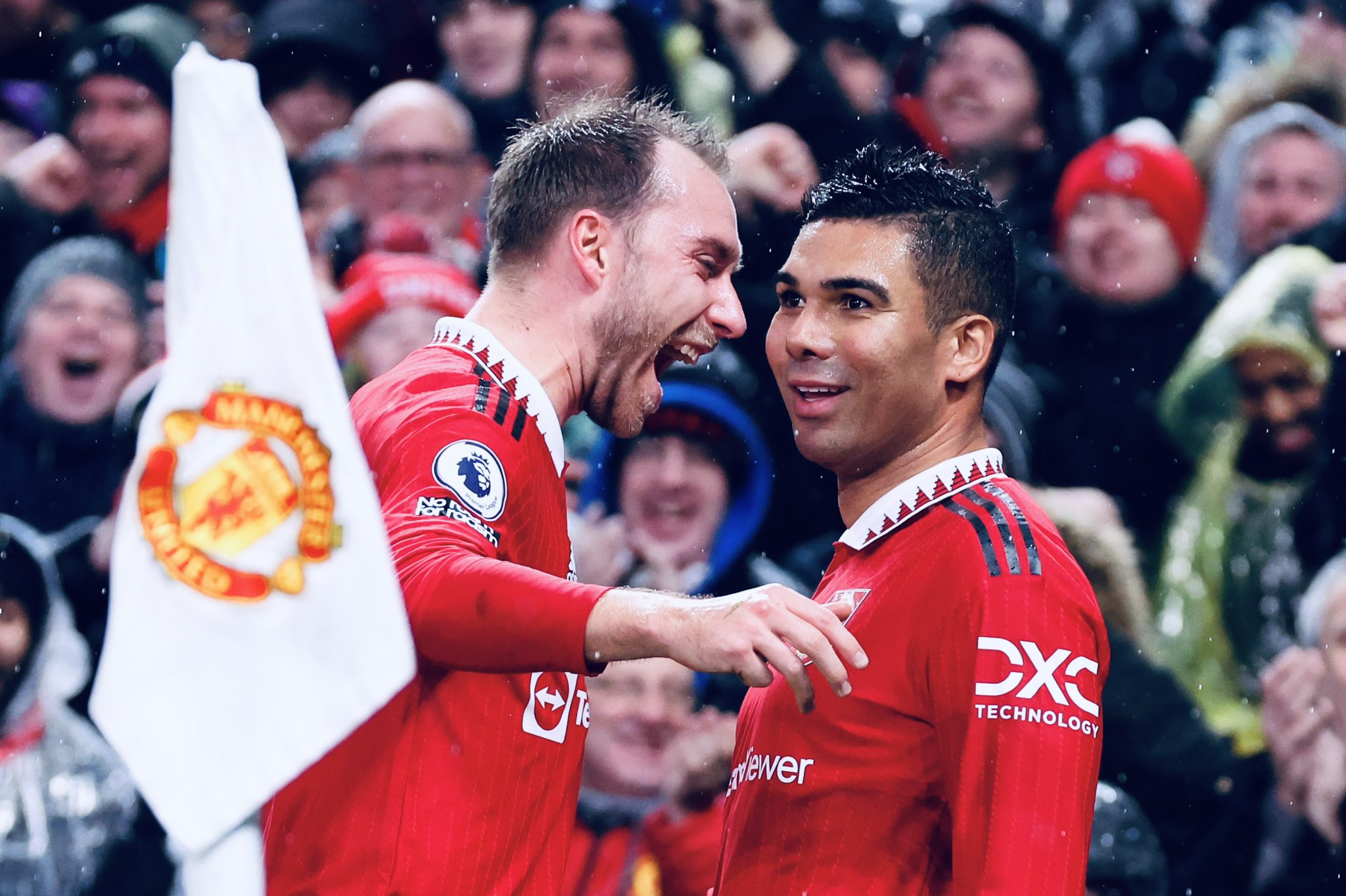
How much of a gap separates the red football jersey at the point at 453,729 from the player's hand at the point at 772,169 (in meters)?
2.53

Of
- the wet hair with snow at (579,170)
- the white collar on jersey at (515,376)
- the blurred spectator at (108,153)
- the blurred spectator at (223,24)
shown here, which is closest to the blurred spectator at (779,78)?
the blurred spectator at (223,24)

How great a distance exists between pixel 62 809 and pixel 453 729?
2722 millimetres

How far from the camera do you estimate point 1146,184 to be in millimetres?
4531

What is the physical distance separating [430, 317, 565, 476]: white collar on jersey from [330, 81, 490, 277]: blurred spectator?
8.25ft

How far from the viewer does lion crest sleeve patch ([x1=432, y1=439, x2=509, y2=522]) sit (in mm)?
1796

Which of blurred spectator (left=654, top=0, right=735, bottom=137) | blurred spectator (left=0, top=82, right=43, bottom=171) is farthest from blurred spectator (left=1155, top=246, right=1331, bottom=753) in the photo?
blurred spectator (left=0, top=82, right=43, bottom=171)

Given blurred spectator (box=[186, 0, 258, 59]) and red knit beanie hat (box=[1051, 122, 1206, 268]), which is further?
blurred spectator (box=[186, 0, 258, 59])

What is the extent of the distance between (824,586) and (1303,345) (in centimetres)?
282

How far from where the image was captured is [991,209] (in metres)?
2.38

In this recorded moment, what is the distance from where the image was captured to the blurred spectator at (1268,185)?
4.57 m

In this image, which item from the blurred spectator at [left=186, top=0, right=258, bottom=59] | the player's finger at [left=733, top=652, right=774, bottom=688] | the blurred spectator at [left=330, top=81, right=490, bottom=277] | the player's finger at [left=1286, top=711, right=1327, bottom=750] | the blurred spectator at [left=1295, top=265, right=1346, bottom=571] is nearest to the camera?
the player's finger at [left=733, top=652, right=774, bottom=688]

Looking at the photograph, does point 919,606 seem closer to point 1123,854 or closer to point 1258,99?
point 1123,854

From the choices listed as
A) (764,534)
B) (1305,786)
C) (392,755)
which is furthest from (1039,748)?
(1305,786)

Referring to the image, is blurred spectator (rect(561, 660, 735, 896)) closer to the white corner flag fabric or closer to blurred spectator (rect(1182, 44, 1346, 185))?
the white corner flag fabric
